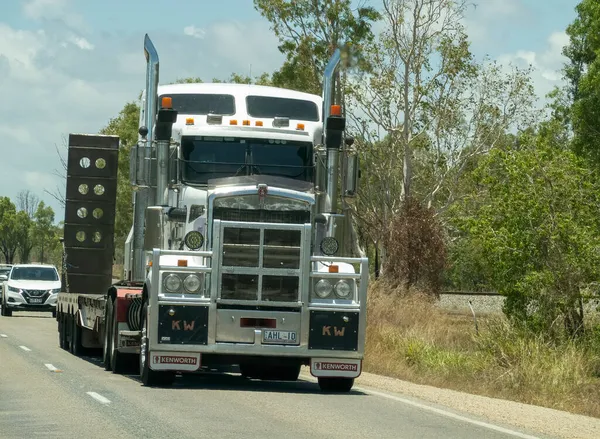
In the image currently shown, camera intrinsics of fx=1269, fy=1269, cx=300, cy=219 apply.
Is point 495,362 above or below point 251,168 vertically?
below

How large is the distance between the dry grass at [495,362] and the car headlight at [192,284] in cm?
476

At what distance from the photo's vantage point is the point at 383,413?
1407cm

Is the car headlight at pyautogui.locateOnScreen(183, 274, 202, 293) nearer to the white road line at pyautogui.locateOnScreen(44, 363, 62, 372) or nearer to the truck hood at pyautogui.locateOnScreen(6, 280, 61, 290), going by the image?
the white road line at pyautogui.locateOnScreen(44, 363, 62, 372)

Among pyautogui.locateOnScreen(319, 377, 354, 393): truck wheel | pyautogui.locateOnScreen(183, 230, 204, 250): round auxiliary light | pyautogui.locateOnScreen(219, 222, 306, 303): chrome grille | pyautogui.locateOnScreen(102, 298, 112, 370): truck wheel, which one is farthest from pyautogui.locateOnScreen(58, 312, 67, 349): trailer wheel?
pyautogui.locateOnScreen(219, 222, 306, 303): chrome grille

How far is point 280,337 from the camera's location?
16.2 m

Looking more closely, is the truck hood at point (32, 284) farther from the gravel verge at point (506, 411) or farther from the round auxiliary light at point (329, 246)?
the round auxiliary light at point (329, 246)

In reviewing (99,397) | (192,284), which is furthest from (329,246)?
(99,397)

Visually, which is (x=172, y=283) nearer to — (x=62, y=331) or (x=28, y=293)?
(x=62, y=331)

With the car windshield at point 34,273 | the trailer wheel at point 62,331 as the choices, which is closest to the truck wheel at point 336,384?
the trailer wheel at point 62,331

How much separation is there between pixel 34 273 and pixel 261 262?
27.3 meters

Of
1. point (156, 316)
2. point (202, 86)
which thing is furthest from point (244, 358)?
point (202, 86)

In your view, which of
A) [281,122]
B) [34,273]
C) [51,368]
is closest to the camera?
[281,122]

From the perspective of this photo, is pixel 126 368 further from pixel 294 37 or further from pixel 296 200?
pixel 294 37

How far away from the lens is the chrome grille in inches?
640
